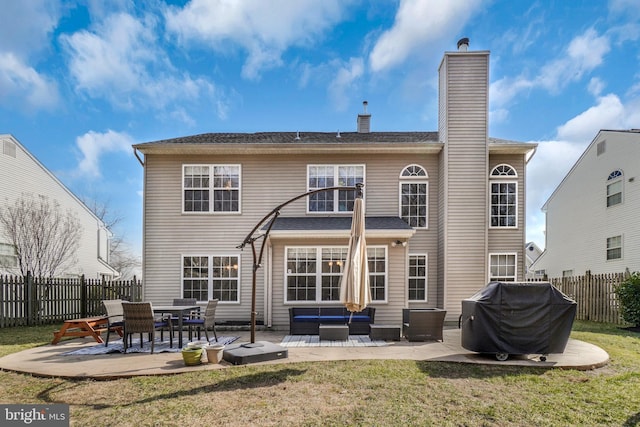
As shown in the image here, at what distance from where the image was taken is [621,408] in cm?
435

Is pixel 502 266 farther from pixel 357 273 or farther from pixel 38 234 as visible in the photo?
pixel 38 234

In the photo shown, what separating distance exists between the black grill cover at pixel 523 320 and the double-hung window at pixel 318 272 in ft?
14.4

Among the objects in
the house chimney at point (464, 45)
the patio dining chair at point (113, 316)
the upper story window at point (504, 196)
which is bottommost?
the patio dining chair at point (113, 316)

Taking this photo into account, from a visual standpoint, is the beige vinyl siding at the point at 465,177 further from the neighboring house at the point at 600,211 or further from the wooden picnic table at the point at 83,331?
the wooden picnic table at the point at 83,331

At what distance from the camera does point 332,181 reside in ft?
38.1

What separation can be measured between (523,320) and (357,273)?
10.7 feet

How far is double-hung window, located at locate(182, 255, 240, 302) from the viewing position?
37.0ft

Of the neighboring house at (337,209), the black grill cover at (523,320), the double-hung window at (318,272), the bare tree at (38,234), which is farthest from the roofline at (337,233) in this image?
the bare tree at (38,234)

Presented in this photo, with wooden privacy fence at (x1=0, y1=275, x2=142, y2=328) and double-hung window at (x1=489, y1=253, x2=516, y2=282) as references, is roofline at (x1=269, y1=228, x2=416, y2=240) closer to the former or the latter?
double-hung window at (x1=489, y1=253, x2=516, y2=282)

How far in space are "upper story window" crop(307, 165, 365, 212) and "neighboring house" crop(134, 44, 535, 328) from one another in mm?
34

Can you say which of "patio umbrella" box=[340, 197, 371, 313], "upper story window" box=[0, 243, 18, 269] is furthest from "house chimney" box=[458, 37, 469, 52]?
"upper story window" box=[0, 243, 18, 269]

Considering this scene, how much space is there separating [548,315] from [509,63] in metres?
9.13

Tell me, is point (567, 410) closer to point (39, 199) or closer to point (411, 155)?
point (411, 155)

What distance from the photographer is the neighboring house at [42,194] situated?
1541 cm
